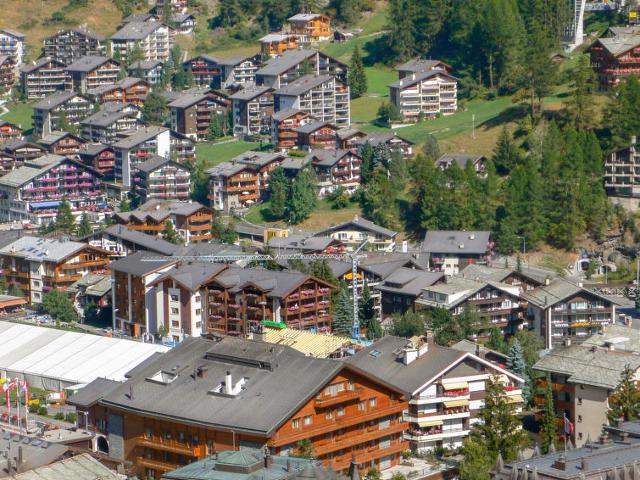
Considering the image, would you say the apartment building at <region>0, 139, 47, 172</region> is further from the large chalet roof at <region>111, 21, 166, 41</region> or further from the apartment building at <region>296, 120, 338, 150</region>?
the large chalet roof at <region>111, 21, 166, 41</region>

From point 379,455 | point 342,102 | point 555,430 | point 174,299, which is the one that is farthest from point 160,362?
point 342,102

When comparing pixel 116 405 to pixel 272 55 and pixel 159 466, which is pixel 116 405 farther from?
pixel 272 55

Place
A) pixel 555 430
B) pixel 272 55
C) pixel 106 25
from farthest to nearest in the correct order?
pixel 106 25, pixel 272 55, pixel 555 430

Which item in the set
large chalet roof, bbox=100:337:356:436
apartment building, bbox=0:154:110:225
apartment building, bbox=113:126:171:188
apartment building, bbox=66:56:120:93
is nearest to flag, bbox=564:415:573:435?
large chalet roof, bbox=100:337:356:436

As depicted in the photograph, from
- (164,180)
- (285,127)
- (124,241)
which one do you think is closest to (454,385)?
(124,241)

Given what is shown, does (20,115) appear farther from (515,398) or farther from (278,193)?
(515,398)

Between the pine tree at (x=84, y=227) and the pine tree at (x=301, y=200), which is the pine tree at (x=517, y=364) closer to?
the pine tree at (x=301, y=200)
